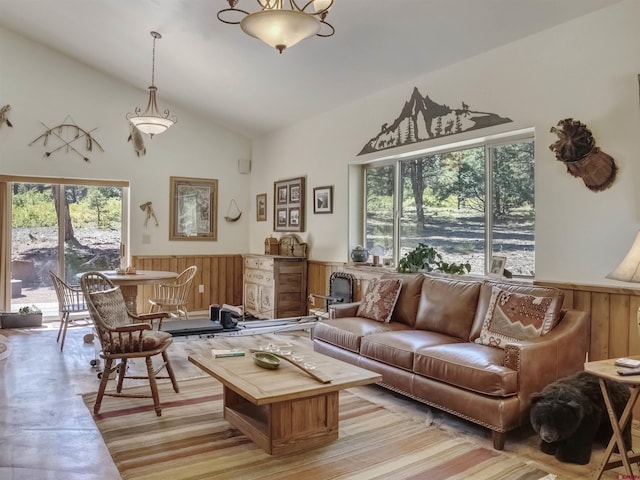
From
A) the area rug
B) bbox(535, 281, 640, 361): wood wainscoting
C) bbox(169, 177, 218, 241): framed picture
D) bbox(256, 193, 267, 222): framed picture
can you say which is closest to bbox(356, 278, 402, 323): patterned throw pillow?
Result: the area rug

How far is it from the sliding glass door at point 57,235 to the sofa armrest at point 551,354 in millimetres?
5818

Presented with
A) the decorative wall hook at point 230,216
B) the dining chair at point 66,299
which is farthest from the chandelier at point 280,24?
the decorative wall hook at point 230,216

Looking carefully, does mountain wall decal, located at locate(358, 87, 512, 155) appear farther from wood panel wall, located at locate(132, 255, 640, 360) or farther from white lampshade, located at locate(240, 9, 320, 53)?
white lampshade, located at locate(240, 9, 320, 53)

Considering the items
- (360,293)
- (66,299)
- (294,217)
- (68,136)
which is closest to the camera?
(66,299)

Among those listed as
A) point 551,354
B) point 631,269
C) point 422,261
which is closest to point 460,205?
point 422,261

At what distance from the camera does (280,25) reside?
268cm

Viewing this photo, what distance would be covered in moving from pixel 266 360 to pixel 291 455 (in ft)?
1.85

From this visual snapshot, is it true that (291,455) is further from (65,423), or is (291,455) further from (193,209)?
(193,209)

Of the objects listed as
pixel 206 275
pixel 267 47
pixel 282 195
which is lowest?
pixel 206 275

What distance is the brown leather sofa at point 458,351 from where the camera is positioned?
2.84m

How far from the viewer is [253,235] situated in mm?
8016

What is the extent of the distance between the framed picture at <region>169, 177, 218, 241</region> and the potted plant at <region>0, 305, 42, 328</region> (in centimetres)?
205

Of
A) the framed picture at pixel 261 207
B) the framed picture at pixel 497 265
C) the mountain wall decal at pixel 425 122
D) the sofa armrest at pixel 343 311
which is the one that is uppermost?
the mountain wall decal at pixel 425 122

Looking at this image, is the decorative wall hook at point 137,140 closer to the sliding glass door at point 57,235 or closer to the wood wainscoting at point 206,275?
the sliding glass door at point 57,235
